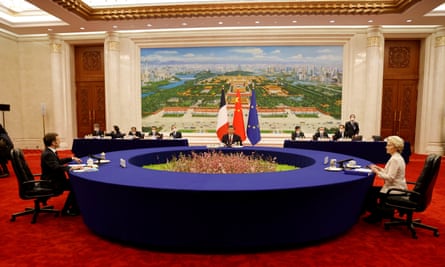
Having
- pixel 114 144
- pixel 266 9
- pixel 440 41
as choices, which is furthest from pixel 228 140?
pixel 440 41

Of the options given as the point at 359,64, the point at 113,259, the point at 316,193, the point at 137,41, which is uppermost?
the point at 137,41

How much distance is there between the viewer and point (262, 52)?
11.0m

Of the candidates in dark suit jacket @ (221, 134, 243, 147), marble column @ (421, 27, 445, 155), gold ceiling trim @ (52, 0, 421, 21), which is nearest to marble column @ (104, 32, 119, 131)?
gold ceiling trim @ (52, 0, 421, 21)

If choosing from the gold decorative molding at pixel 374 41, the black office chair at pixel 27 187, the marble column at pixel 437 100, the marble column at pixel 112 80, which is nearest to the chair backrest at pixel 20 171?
the black office chair at pixel 27 187

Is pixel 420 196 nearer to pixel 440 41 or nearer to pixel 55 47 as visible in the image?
pixel 440 41

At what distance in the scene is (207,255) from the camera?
2.99 m

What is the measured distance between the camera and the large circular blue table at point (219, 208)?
282 centimetres

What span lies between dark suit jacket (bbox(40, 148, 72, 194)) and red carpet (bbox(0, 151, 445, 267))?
53 centimetres

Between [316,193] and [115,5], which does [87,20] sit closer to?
[115,5]

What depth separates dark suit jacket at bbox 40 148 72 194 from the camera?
405 centimetres

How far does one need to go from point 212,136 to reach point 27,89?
24.6ft

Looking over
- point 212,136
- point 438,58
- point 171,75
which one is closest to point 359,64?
point 438,58

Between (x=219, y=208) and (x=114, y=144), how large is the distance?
6.40m

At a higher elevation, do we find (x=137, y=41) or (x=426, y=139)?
(x=137, y=41)
